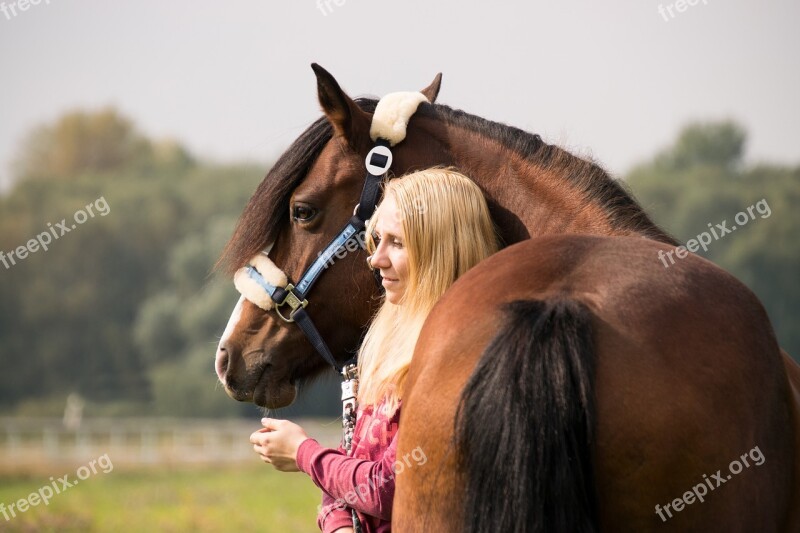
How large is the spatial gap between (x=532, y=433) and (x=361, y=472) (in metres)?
0.80

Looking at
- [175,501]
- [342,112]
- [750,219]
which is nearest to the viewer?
[342,112]

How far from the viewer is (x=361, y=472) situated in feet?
8.83

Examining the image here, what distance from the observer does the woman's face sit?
9.68 ft

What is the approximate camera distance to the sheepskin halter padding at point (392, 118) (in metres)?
3.74

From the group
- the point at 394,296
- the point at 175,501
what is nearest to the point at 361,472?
the point at 394,296

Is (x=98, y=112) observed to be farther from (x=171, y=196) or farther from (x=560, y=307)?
(x=560, y=307)

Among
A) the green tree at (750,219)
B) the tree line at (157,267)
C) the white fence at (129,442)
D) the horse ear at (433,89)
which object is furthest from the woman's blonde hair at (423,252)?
the tree line at (157,267)

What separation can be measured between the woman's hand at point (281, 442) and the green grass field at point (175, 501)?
1024 centimetres

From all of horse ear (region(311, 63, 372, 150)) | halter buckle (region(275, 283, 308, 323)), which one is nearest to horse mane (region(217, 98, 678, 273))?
horse ear (region(311, 63, 372, 150))

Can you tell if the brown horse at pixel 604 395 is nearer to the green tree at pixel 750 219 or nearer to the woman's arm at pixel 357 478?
the woman's arm at pixel 357 478

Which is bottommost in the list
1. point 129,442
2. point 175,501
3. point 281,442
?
point 129,442

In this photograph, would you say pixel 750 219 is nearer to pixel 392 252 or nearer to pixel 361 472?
pixel 392 252

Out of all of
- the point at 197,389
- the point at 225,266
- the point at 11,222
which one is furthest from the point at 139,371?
the point at 225,266

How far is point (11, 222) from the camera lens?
50.2 metres
